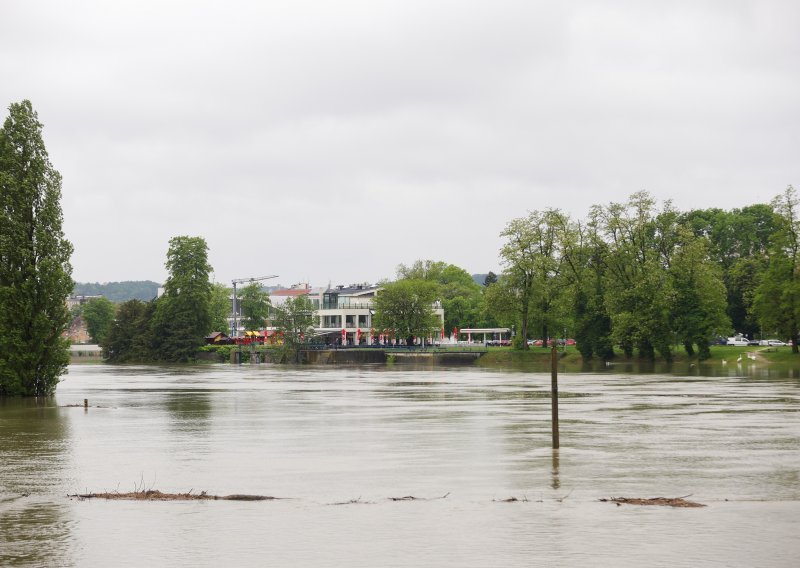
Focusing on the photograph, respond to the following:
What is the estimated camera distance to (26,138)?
55.0m

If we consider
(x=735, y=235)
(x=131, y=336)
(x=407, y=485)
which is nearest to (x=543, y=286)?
(x=735, y=235)

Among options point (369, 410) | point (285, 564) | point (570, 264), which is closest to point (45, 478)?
point (285, 564)

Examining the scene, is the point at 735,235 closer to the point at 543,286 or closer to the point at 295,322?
the point at 543,286

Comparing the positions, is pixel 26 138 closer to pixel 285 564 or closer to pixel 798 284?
pixel 285 564

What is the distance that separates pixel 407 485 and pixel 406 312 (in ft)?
454

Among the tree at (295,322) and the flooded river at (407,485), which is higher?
Result: the tree at (295,322)

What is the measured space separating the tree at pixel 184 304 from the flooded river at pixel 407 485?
4112 inches

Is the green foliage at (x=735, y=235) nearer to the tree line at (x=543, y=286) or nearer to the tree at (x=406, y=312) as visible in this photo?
the tree line at (x=543, y=286)

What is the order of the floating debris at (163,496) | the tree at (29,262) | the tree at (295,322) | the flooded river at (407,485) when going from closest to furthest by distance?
the flooded river at (407,485) → the floating debris at (163,496) → the tree at (29,262) → the tree at (295,322)

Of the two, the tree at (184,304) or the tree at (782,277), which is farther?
the tree at (184,304)

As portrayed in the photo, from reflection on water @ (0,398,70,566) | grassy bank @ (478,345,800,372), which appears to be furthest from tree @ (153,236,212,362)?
reflection on water @ (0,398,70,566)

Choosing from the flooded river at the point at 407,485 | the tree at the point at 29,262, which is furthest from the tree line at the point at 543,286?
the flooded river at the point at 407,485

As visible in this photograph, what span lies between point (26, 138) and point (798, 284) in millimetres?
72647

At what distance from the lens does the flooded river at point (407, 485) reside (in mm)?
15406
